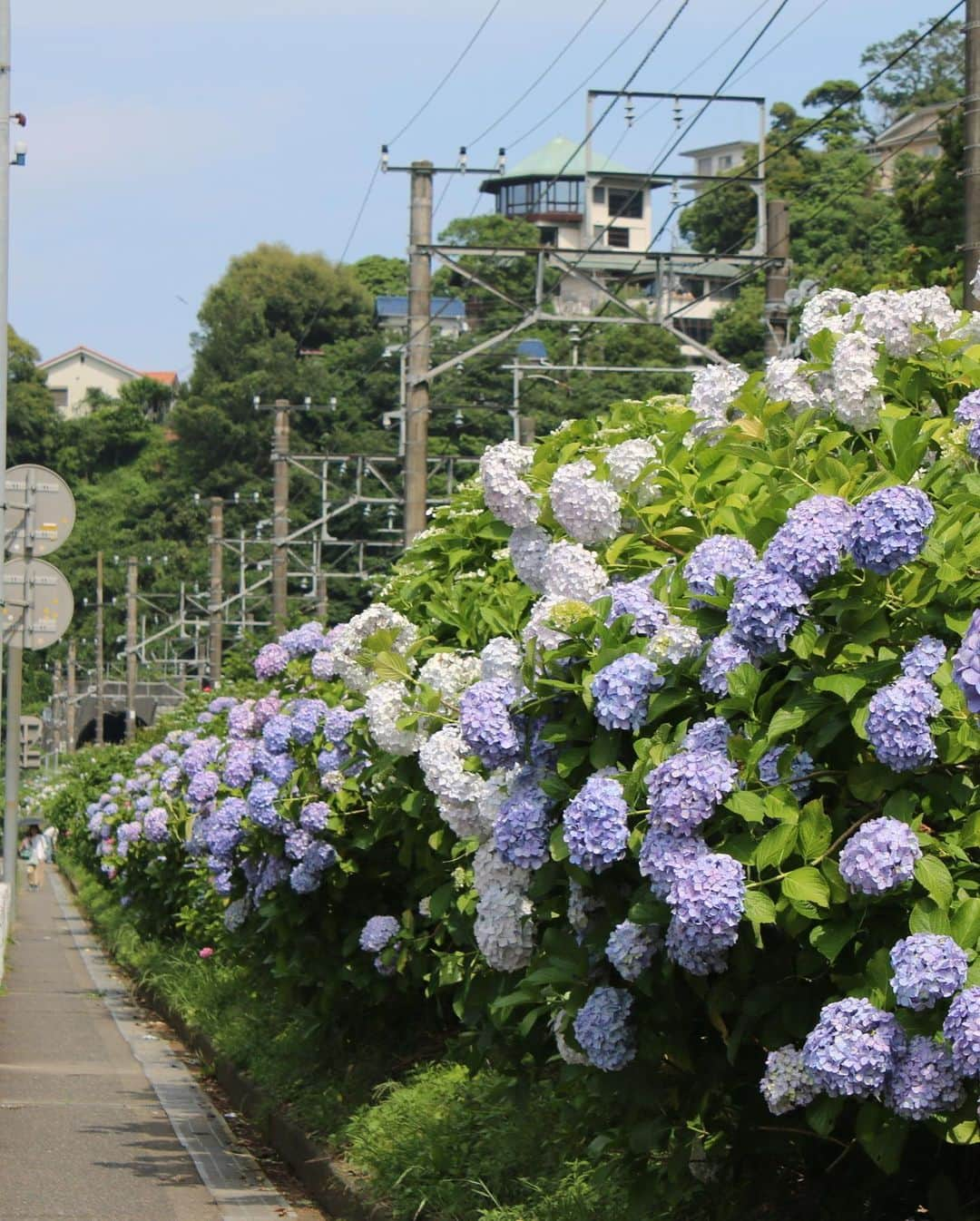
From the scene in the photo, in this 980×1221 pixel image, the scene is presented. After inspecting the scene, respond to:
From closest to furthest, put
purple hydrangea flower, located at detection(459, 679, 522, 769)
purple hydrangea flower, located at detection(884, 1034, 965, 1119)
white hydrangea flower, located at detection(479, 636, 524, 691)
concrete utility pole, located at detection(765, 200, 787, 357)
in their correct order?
purple hydrangea flower, located at detection(884, 1034, 965, 1119) < purple hydrangea flower, located at detection(459, 679, 522, 769) < white hydrangea flower, located at detection(479, 636, 524, 691) < concrete utility pole, located at detection(765, 200, 787, 357)

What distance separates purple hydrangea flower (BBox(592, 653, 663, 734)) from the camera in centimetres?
521

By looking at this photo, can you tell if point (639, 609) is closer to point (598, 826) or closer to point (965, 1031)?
point (598, 826)

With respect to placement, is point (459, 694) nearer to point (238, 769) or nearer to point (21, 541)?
point (238, 769)

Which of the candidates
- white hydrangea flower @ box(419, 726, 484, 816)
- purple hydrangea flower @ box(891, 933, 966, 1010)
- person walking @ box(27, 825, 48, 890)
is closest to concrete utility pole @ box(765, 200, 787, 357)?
white hydrangea flower @ box(419, 726, 484, 816)

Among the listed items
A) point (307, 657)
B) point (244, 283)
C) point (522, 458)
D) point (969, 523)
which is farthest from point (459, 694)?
point (244, 283)

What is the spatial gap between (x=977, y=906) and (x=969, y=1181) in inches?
45.0

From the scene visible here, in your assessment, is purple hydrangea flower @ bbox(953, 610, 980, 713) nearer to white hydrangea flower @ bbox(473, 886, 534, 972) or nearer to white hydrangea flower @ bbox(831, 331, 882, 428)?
white hydrangea flower @ bbox(831, 331, 882, 428)

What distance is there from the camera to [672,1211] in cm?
604

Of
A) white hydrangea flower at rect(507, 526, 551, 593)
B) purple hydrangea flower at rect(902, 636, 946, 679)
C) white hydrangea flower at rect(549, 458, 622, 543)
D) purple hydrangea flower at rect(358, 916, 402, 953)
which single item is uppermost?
white hydrangea flower at rect(549, 458, 622, 543)

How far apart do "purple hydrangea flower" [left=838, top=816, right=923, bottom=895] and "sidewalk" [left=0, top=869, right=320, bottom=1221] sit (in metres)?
4.99

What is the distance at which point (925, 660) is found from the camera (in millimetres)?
4547

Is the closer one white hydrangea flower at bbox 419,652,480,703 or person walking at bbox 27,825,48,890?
white hydrangea flower at bbox 419,652,480,703

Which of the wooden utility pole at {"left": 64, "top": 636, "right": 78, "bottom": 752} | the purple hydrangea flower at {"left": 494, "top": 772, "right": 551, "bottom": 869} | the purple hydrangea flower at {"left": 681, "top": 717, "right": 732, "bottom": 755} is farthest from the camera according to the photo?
the wooden utility pole at {"left": 64, "top": 636, "right": 78, "bottom": 752}

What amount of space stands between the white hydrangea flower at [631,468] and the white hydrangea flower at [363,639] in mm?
1852
